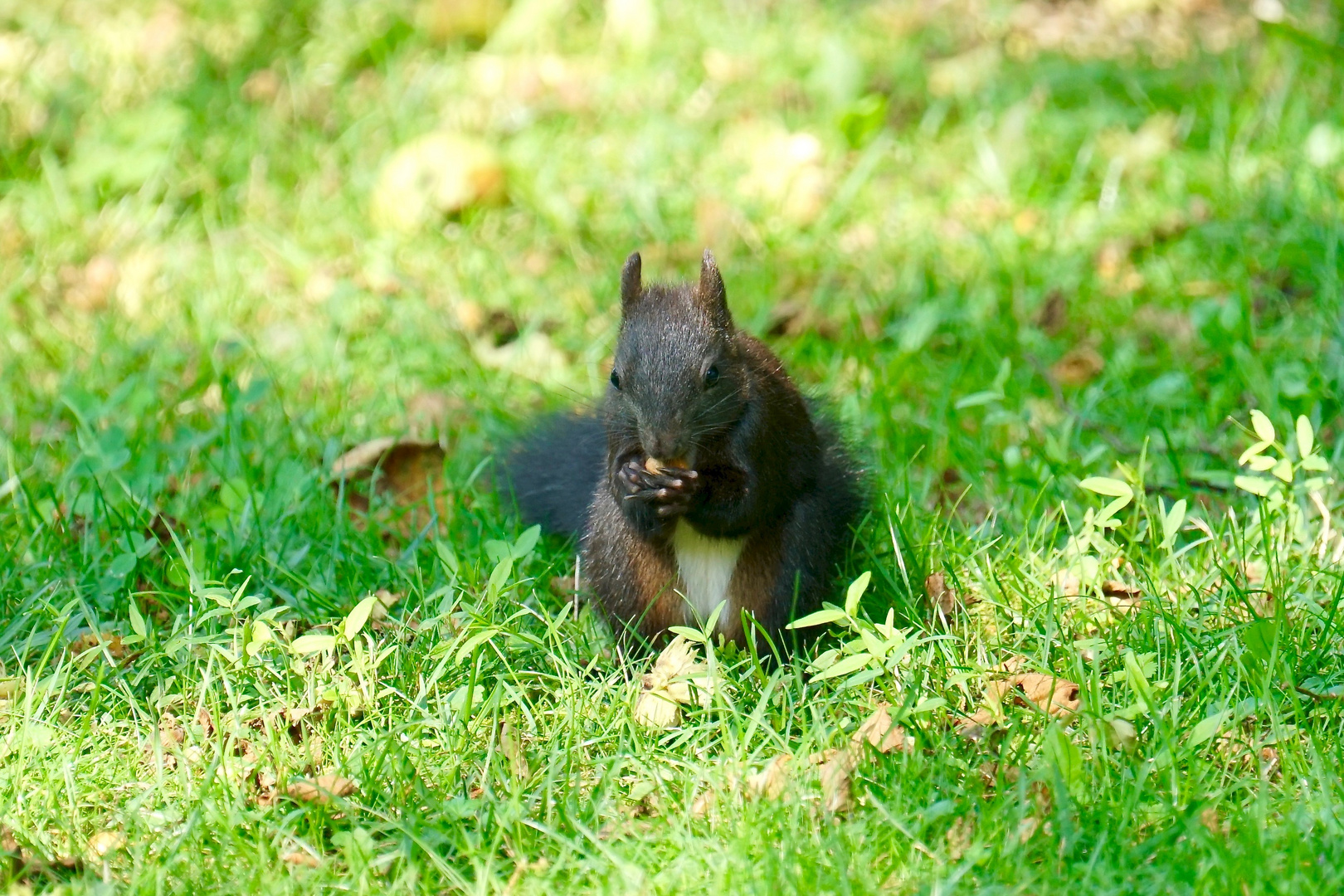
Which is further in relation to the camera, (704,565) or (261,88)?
(261,88)

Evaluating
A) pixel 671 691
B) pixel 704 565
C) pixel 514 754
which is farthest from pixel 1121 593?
pixel 514 754

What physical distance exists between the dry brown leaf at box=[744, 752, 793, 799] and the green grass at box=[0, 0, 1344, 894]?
21mm

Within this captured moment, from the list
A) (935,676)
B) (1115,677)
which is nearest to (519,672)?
(935,676)

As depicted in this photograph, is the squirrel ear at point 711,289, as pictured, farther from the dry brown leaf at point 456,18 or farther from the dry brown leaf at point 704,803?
the dry brown leaf at point 456,18

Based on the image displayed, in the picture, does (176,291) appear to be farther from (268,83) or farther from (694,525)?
(694,525)

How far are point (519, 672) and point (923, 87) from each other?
3382mm

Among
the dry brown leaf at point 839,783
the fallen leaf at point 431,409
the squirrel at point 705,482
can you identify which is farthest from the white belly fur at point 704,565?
the fallen leaf at point 431,409

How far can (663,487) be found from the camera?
252cm

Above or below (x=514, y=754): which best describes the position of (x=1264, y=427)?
above

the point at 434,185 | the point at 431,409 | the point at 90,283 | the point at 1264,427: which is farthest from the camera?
the point at 434,185

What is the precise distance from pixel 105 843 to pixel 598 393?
6.34ft

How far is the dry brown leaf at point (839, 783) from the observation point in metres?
2.19

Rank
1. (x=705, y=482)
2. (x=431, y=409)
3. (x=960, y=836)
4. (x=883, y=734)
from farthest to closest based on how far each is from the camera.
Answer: (x=431, y=409), (x=705, y=482), (x=883, y=734), (x=960, y=836)

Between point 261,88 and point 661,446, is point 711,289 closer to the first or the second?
point 661,446
